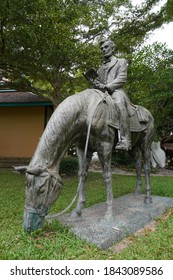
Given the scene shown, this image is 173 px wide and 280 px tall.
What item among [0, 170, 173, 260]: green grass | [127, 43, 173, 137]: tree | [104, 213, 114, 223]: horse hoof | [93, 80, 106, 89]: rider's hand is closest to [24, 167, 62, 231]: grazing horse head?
[0, 170, 173, 260]: green grass

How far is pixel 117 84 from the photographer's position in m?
3.99

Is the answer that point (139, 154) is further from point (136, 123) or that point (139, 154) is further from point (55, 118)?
point (55, 118)

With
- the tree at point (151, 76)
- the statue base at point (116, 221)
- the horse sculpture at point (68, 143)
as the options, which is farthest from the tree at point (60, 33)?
the statue base at point (116, 221)

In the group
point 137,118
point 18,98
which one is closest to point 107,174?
point 137,118

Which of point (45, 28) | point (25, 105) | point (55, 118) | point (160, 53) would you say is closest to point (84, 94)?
point (55, 118)

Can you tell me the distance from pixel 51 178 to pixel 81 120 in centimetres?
95

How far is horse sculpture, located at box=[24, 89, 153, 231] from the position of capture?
278 cm

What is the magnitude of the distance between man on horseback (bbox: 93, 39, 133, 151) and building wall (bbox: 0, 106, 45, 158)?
372 inches

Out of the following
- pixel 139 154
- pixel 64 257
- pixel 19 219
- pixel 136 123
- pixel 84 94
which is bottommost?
pixel 19 219

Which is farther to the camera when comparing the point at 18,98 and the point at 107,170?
the point at 18,98

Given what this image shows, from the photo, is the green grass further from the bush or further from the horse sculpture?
the bush

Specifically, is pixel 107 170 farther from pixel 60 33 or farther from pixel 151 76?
pixel 151 76

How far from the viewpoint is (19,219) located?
4074mm

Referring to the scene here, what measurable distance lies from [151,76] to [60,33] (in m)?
4.32
